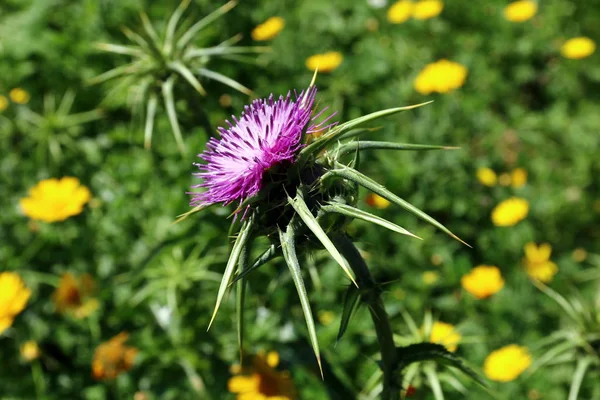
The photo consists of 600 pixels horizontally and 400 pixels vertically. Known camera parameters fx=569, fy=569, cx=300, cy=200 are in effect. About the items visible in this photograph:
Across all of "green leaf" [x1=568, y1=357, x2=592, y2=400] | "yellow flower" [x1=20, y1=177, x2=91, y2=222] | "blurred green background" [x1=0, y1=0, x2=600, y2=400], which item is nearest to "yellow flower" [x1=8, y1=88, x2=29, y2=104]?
"blurred green background" [x1=0, y1=0, x2=600, y2=400]

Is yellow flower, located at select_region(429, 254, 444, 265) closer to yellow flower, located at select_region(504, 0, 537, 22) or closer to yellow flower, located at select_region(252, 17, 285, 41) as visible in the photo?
→ yellow flower, located at select_region(252, 17, 285, 41)

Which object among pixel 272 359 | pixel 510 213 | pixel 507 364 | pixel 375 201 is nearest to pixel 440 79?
pixel 510 213

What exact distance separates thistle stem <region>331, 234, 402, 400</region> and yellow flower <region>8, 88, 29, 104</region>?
3.69m

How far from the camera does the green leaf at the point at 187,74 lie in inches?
93.8

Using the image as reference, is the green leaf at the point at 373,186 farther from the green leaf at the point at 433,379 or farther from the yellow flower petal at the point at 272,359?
the yellow flower petal at the point at 272,359

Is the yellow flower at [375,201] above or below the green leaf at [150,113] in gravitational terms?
below

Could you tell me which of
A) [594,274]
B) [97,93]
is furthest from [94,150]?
[594,274]

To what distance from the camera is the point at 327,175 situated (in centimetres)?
151

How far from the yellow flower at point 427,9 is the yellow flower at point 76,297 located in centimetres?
333

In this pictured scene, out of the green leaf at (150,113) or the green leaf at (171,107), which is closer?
the green leaf at (171,107)

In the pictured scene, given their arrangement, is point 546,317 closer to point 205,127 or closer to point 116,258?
point 205,127

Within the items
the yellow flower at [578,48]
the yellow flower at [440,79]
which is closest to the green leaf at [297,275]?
the yellow flower at [440,79]

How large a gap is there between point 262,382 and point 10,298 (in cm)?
162

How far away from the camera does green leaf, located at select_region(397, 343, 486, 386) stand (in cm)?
168
